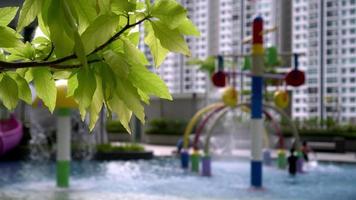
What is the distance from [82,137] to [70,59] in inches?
718

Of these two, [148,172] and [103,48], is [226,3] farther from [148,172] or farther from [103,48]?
[103,48]

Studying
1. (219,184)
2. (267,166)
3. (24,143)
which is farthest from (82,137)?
A: (219,184)

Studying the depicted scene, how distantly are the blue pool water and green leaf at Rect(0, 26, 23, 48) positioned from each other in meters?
8.14

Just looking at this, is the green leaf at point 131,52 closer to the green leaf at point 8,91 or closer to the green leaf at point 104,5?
the green leaf at point 104,5

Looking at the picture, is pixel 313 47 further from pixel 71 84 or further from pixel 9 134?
pixel 71 84

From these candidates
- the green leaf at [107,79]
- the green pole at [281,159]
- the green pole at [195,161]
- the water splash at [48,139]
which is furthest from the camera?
the water splash at [48,139]

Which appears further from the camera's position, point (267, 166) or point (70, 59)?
point (267, 166)

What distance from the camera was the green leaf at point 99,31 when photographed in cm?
93

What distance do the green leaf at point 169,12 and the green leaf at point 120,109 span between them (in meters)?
0.18

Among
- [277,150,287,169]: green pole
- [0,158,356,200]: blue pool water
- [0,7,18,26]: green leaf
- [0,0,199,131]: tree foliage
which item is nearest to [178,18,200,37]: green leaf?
[0,0,199,131]: tree foliage

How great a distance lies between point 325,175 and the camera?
14.7 meters

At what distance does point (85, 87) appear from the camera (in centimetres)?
100

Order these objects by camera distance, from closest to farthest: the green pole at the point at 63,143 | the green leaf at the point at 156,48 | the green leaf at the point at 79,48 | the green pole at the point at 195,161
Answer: the green leaf at the point at 79,48
the green leaf at the point at 156,48
the green pole at the point at 63,143
the green pole at the point at 195,161

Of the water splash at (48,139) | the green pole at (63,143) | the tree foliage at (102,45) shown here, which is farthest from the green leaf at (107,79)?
the water splash at (48,139)
